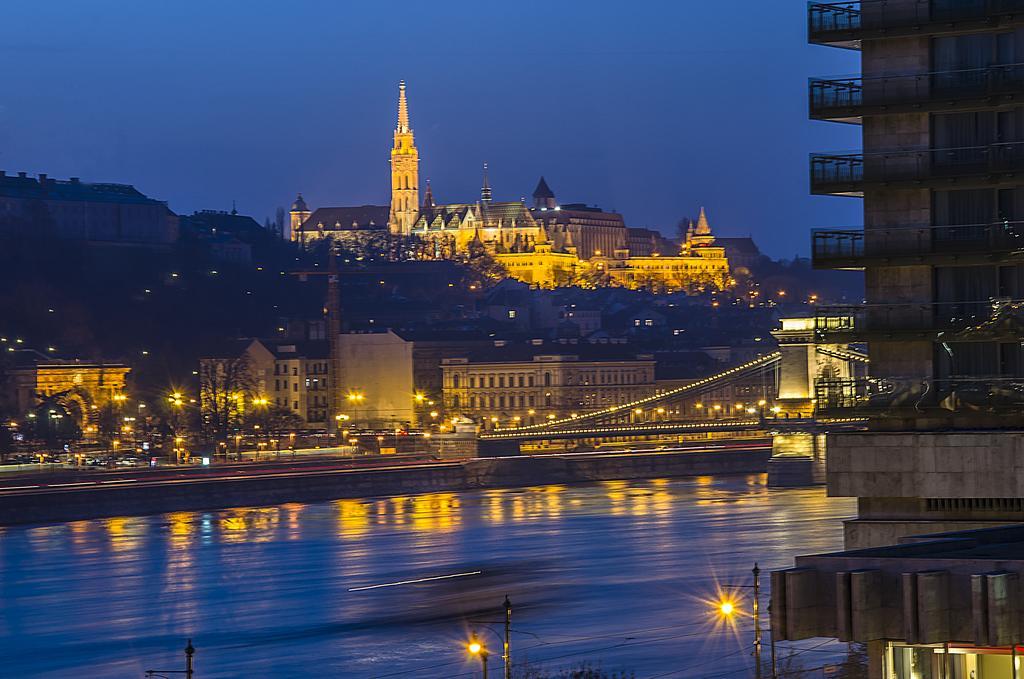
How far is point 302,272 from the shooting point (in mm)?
181875

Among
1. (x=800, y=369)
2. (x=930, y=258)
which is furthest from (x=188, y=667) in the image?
(x=800, y=369)

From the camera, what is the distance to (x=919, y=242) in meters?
24.6

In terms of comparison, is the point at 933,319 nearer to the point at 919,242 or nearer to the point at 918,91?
the point at 919,242

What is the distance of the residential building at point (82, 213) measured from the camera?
568ft

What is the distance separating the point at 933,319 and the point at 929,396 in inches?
33.9

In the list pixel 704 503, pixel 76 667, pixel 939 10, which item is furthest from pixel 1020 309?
pixel 704 503

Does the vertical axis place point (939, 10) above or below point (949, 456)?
above

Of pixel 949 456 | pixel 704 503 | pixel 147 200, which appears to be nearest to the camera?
pixel 949 456

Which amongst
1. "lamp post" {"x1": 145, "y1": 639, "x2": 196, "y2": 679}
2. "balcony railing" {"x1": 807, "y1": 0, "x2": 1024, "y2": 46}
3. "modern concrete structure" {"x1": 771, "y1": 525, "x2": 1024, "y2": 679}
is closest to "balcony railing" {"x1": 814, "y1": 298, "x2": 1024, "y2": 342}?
"balcony railing" {"x1": 807, "y1": 0, "x2": 1024, "y2": 46}

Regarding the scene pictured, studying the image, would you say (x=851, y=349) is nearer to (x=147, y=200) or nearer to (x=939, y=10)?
(x=939, y=10)

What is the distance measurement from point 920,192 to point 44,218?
506 feet

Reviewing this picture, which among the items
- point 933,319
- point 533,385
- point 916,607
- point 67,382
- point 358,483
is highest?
point 67,382

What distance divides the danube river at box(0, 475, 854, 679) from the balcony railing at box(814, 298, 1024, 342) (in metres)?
10.5

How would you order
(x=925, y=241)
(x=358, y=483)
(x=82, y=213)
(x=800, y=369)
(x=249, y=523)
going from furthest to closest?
(x=82, y=213) < (x=358, y=483) < (x=800, y=369) < (x=249, y=523) < (x=925, y=241)
